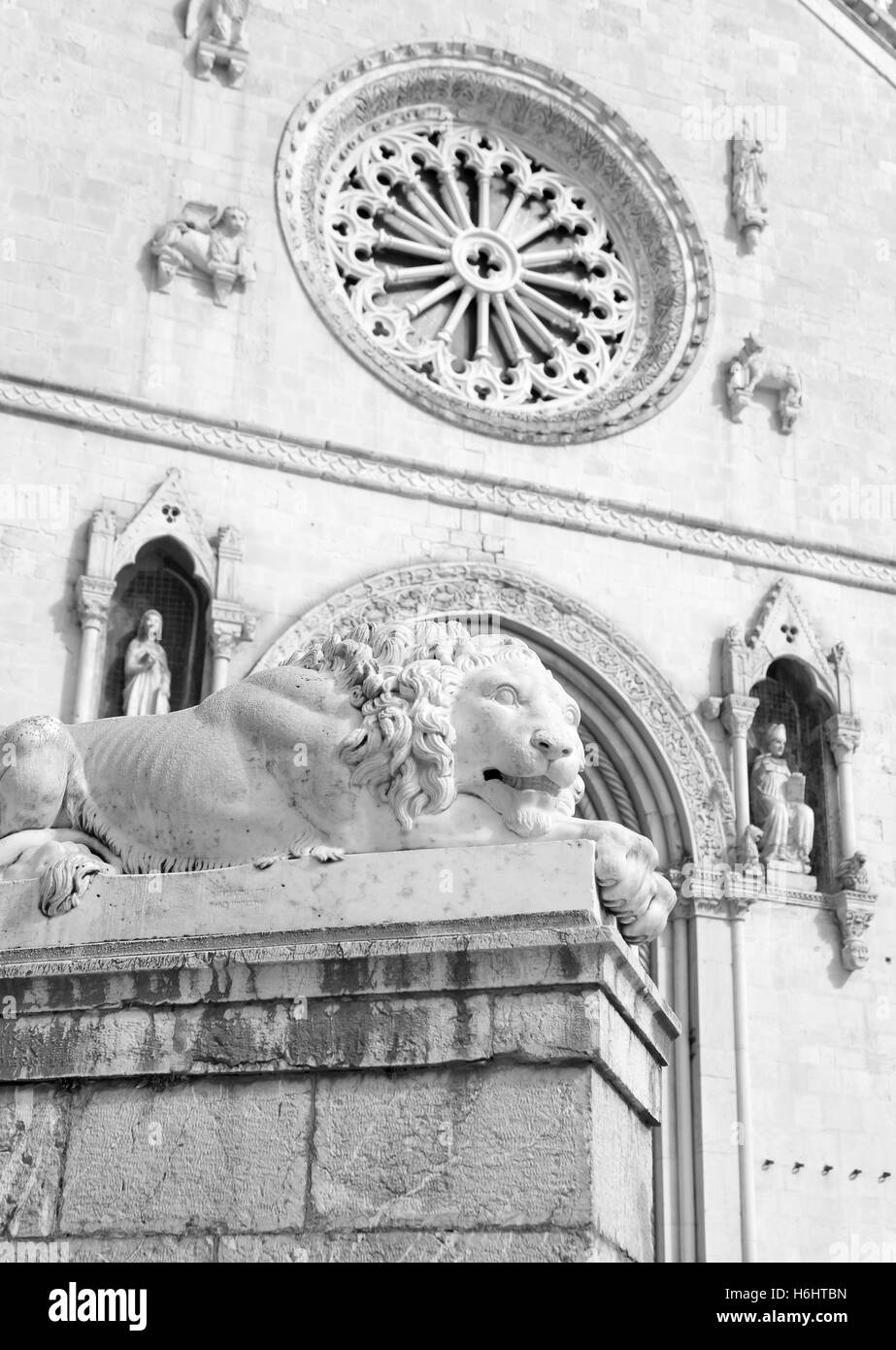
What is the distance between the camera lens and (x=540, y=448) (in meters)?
15.3

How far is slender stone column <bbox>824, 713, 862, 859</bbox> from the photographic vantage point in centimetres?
1473

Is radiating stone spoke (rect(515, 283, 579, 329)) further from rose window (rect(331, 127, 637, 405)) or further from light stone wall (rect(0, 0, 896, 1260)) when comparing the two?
light stone wall (rect(0, 0, 896, 1260))

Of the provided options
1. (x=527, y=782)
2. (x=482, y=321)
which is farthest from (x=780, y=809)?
(x=527, y=782)

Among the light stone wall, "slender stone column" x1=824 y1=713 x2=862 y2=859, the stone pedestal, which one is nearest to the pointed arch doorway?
the light stone wall

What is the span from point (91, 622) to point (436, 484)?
323 cm

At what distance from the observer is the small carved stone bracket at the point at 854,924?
1430cm

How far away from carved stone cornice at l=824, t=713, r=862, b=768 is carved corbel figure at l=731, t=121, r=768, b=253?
15.2 feet

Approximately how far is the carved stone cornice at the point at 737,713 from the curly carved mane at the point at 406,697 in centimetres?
895

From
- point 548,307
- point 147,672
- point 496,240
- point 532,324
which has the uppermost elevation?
point 496,240

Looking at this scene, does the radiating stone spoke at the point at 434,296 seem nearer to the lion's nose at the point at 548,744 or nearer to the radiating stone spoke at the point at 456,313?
the radiating stone spoke at the point at 456,313

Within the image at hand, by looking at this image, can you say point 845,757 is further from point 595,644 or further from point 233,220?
point 233,220

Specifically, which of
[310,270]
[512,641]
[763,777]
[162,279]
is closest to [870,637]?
[763,777]
